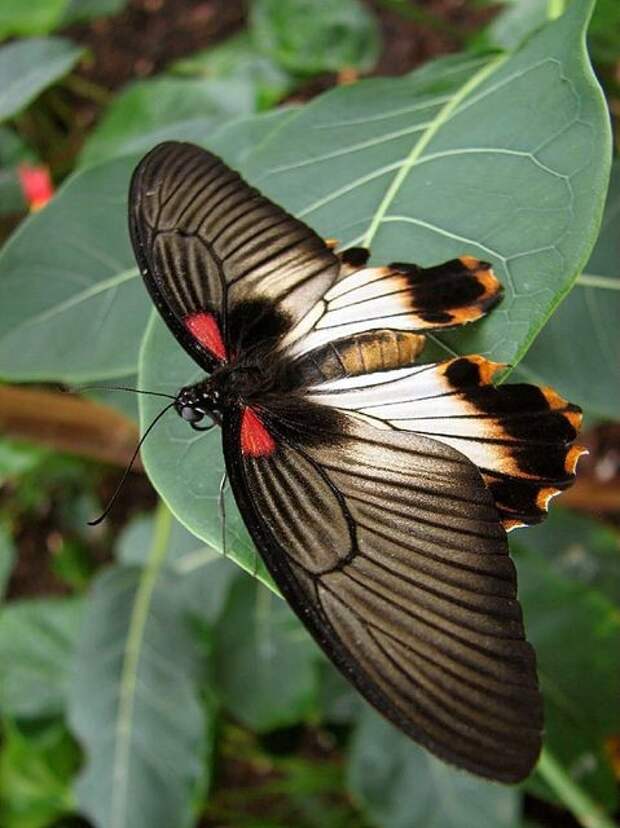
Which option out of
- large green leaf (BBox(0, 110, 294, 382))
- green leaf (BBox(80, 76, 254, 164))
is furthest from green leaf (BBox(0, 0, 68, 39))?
large green leaf (BBox(0, 110, 294, 382))

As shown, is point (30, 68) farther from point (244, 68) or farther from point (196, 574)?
point (196, 574)

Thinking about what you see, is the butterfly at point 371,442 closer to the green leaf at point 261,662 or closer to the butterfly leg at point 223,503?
the butterfly leg at point 223,503

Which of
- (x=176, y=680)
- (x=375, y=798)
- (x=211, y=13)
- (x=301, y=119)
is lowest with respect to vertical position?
(x=375, y=798)

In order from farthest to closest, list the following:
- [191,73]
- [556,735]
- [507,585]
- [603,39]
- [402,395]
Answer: [191,73] → [556,735] → [603,39] → [402,395] → [507,585]

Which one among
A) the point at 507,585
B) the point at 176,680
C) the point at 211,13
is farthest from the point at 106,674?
the point at 211,13

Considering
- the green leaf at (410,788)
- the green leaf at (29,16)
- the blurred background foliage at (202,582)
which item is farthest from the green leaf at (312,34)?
the green leaf at (410,788)

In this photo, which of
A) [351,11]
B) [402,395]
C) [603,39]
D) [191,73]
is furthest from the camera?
[191,73]

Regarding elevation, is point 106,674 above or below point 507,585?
below

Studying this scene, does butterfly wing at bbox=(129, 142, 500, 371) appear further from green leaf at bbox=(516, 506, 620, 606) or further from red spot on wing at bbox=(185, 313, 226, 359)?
green leaf at bbox=(516, 506, 620, 606)

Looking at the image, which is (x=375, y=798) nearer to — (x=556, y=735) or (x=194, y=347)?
(x=556, y=735)
